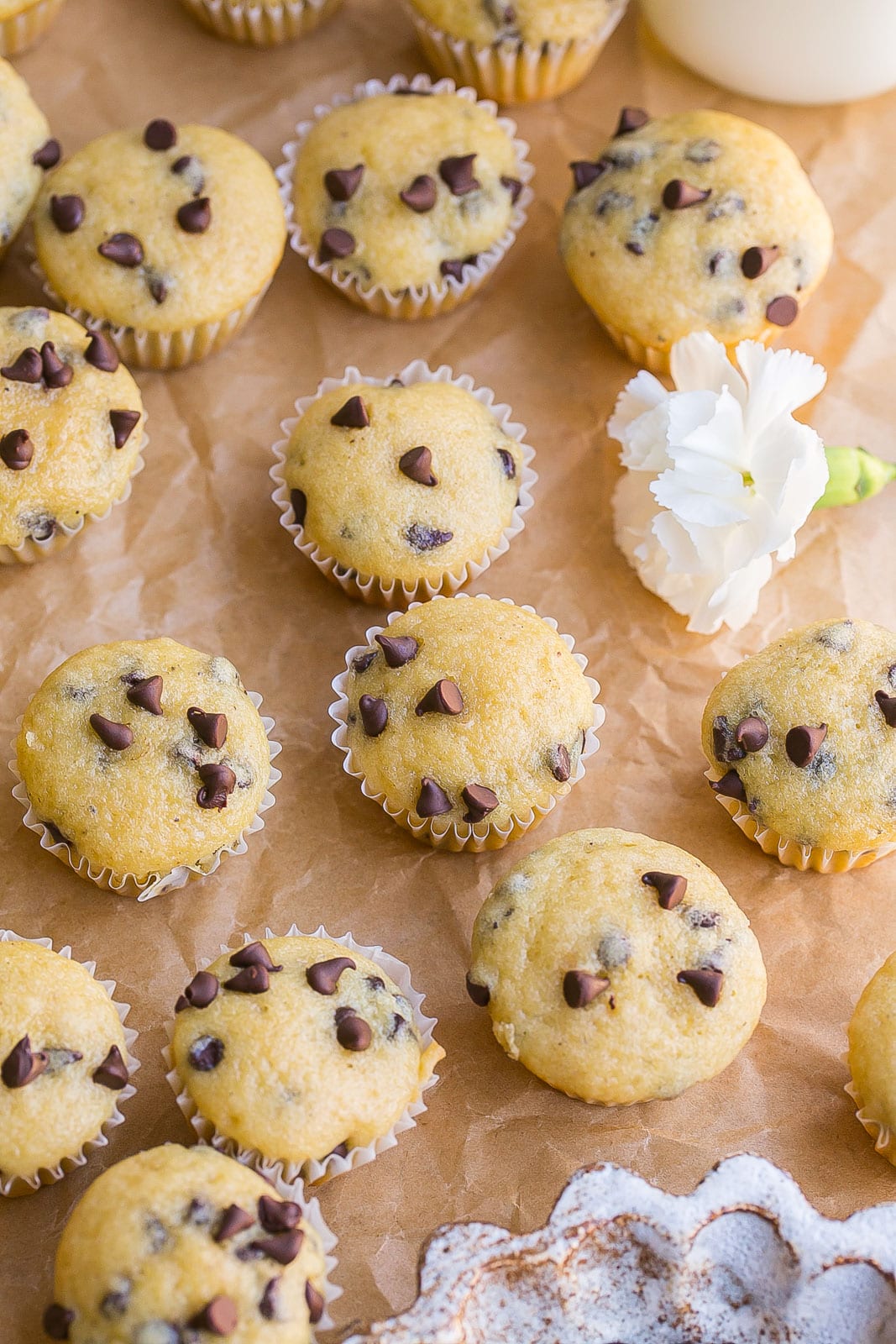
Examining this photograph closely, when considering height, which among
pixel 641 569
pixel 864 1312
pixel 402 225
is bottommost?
pixel 864 1312

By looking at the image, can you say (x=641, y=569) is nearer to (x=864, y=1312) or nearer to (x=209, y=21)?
(x=864, y=1312)

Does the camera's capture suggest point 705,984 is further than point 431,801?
Answer: No

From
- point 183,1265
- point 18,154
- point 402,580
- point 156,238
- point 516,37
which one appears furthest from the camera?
point 516,37

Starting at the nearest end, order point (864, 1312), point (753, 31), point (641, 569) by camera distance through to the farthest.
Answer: point (864, 1312) → point (641, 569) → point (753, 31)

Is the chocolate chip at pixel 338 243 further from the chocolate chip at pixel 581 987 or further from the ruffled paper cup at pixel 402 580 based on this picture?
the chocolate chip at pixel 581 987

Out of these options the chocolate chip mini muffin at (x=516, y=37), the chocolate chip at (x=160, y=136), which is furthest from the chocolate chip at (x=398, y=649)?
the chocolate chip mini muffin at (x=516, y=37)

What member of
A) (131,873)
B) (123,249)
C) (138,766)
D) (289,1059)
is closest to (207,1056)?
(289,1059)

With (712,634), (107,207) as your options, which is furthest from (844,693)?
(107,207)

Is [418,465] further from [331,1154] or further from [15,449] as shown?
[331,1154]
